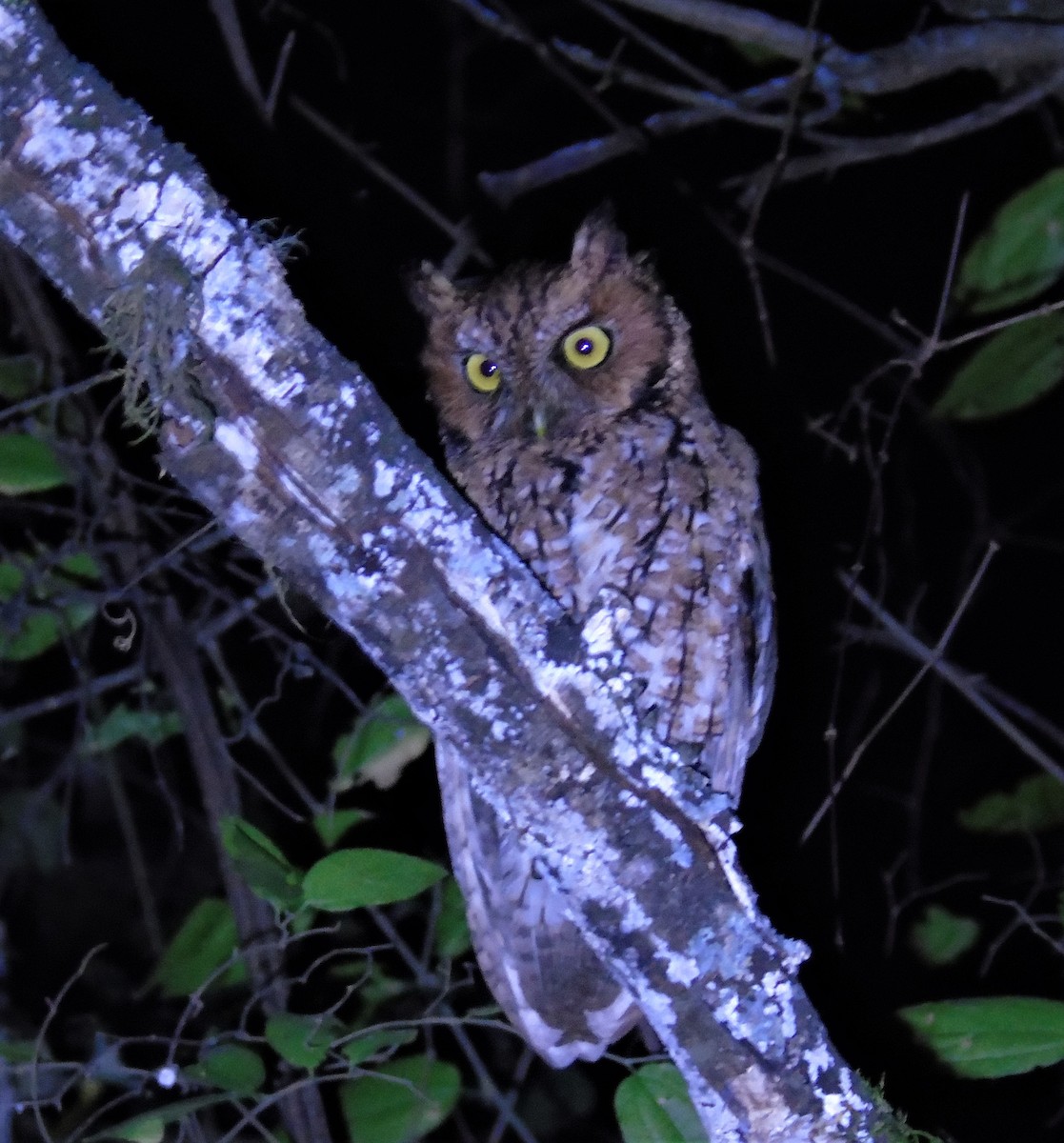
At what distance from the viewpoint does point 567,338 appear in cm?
160

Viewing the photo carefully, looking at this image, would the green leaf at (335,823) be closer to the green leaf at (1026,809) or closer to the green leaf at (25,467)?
the green leaf at (25,467)

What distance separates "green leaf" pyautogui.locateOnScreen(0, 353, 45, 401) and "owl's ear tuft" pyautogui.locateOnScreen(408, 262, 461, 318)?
64cm

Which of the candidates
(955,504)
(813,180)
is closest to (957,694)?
(955,504)

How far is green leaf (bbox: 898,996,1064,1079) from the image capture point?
1146 millimetres

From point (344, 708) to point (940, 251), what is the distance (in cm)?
158

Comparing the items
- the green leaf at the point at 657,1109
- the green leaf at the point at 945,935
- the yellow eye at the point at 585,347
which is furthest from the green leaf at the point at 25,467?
the green leaf at the point at 945,935

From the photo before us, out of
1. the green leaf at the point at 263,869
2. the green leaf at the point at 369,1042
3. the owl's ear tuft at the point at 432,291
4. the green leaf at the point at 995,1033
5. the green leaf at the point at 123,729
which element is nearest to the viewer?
the green leaf at the point at 995,1033

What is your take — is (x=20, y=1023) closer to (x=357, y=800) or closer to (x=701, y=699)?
(x=357, y=800)

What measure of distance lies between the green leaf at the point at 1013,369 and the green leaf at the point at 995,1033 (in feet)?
3.17

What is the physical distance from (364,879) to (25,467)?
0.74 meters

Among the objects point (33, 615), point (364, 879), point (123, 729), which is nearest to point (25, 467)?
point (33, 615)

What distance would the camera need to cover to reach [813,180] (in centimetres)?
247

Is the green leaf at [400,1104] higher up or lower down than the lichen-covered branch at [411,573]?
lower down

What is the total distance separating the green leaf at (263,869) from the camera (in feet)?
4.15
